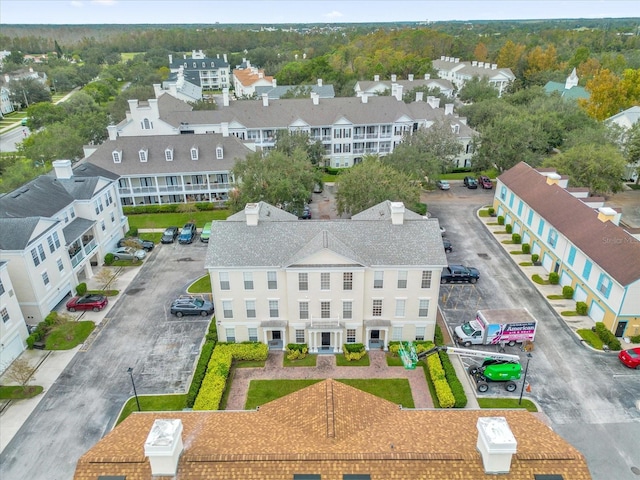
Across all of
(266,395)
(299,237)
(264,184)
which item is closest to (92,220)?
(264,184)

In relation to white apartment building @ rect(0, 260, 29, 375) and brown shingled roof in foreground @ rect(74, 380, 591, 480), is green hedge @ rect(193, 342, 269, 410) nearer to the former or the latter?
brown shingled roof in foreground @ rect(74, 380, 591, 480)

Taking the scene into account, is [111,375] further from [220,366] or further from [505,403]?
[505,403]

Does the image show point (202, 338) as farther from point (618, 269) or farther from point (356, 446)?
point (618, 269)

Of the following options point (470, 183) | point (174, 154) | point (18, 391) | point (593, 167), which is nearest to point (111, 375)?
point (18, 391)

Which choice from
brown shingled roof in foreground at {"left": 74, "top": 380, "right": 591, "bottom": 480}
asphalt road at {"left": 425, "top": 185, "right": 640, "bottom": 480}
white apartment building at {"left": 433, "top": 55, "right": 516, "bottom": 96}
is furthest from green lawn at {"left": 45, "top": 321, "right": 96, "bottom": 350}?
white apartment building at {"left": 433, "top": 55, "right": 516, "bottom": 96}

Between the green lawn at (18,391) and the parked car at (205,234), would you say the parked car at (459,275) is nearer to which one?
the parked car at (205,234)
